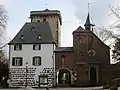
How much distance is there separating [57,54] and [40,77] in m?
5.72

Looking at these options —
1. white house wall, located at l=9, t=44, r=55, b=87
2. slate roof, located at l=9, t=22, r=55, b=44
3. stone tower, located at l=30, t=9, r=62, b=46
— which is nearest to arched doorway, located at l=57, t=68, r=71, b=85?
white house wall, located at l=9, t=44, r=55, b=87

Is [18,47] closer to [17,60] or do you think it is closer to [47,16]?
[17,60]

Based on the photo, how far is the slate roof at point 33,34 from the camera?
63812 millimetres

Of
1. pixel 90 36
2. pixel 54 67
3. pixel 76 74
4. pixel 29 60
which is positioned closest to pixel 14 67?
pixel 29 60

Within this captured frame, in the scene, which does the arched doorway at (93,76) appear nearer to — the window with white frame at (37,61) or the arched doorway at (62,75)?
the arched doorway at (62,75)

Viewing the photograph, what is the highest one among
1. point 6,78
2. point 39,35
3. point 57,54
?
point 39,35

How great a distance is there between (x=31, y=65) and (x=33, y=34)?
7.02m

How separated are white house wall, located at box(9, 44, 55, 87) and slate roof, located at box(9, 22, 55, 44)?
140 cm

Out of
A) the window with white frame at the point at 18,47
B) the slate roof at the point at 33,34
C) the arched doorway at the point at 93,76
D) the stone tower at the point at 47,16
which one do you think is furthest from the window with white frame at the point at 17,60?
the stone tower at the point at 47,16

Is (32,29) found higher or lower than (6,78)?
higher

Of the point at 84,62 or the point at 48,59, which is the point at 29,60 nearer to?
the point at 48,59

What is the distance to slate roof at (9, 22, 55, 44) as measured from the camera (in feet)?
209

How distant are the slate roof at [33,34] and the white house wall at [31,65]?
140cm

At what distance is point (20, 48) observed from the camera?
6341cm
